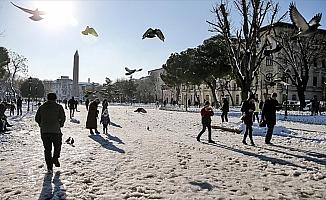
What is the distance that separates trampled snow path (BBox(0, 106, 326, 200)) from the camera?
20.6ft

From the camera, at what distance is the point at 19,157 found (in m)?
9.88

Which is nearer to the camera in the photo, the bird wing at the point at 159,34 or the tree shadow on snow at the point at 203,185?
the tree shadow on snow at the point at 203,185

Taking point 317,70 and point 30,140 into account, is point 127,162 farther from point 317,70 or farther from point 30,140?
point 317,70

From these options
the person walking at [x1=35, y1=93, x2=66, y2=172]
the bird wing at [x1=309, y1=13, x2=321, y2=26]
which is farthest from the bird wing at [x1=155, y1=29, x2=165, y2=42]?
the person walking at [x1=35, y1=93, x2=66, y2=172]

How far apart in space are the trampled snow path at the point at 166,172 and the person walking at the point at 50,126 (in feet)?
1.14

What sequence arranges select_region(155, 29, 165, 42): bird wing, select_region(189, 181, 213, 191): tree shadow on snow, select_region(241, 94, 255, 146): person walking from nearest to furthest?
select_region(189, 181, 213, 191): tree shadow on snow, select_region(241, 94, 255, 146): person walking, select_region(155, 29, 165, 42): bird wing

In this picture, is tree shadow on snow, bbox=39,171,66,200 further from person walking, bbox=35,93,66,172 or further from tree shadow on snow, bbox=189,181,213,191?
tree shadow on snow, bbox=189,181,213,191

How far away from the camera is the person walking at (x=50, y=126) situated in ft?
26.1

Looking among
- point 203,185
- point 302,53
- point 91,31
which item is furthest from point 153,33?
point 302,53

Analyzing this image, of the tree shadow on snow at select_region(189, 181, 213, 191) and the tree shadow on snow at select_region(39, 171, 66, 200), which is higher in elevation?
the tree shadow on snow at select_region(189, 181, 213, 191)

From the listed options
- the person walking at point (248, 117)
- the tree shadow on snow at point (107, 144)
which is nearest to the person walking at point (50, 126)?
the tree shadow on snow at point (107, 144)

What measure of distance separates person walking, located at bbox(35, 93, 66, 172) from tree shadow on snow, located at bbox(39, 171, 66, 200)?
1.89ft

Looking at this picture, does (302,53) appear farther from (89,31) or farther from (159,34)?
(89,31)

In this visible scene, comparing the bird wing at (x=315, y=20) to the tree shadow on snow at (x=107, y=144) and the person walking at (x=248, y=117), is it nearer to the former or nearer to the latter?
the person walking at (x=248, y=117)
